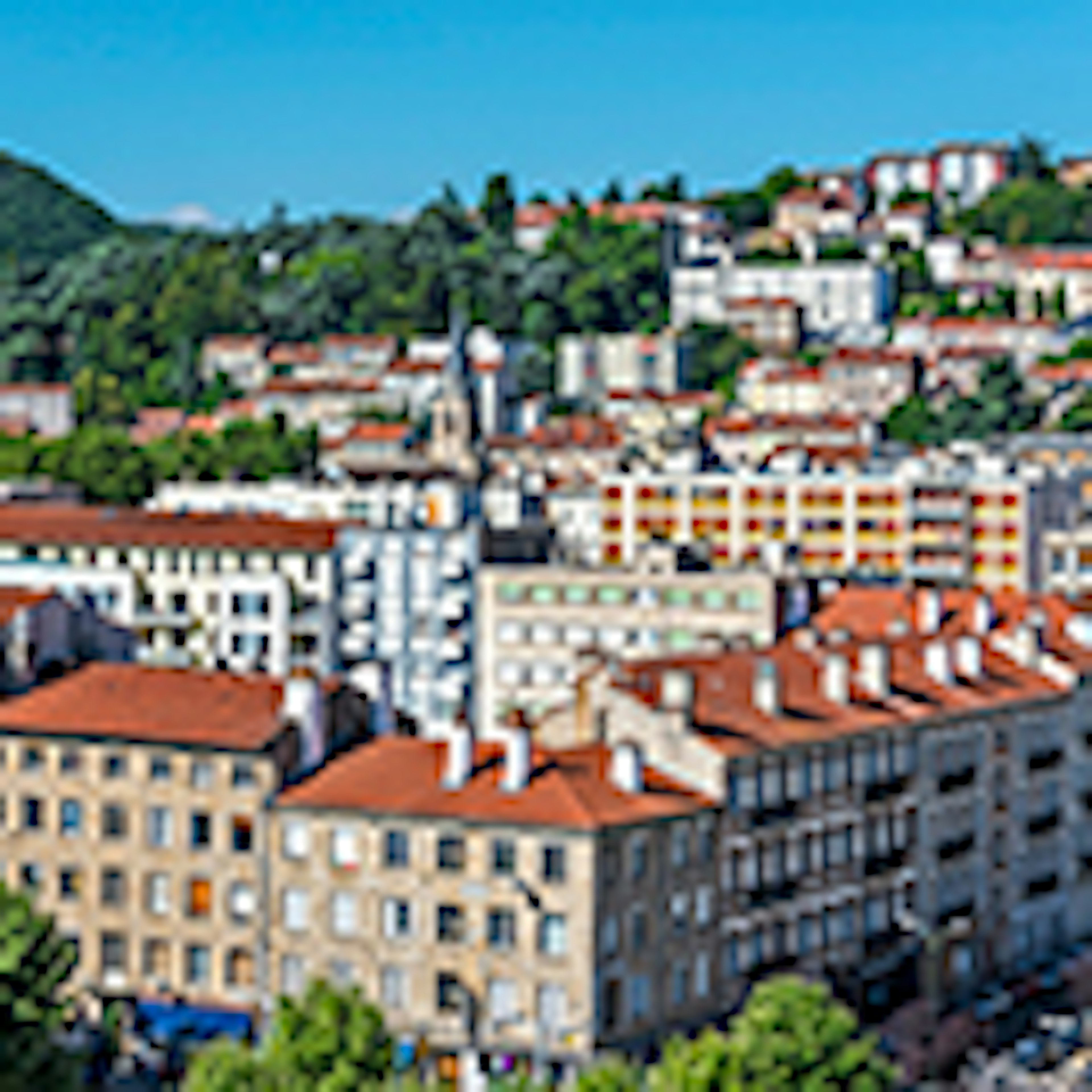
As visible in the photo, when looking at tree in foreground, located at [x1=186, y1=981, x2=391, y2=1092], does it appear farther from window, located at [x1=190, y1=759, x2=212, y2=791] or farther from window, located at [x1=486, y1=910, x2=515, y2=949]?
window, located at [x1=190, y1=759, x2=212, y2=791]

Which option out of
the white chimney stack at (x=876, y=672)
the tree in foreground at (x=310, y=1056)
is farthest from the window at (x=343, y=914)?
the white chimney stack at (x=876, y=672)

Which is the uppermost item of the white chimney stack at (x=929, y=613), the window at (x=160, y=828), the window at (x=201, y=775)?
the white chimney stack at (x=929, y=613)

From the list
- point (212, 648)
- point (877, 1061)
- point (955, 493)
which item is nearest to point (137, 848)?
point (877, 1061)

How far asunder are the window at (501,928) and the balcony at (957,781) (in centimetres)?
1641

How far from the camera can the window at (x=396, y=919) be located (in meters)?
68.4

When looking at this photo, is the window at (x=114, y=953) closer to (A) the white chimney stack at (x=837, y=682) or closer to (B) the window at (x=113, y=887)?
(B) the window at (x=113, y=887)

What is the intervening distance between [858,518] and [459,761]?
7715 cm

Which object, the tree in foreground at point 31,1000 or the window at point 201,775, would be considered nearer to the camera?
the tree in foreground at point 31,1000

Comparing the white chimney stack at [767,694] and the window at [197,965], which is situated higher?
the white chimney stack at [767,694]

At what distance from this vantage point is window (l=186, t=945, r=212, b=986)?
72125 millimetres

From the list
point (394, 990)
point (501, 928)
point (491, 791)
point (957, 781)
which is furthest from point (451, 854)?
point (957, 781)

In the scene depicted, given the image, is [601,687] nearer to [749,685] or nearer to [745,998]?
[749,685]

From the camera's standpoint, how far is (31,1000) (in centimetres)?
6078

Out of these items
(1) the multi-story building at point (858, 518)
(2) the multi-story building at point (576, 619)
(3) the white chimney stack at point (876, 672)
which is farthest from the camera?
(1) the multi-story building at point (858, 518)
